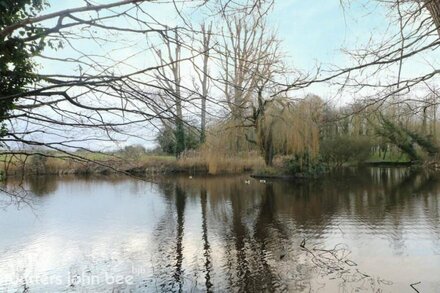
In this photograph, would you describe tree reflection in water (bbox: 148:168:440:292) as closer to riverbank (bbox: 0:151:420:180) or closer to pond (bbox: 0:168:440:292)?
pond (bbox: 0:168:440:292)

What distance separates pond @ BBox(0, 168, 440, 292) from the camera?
5.30 m

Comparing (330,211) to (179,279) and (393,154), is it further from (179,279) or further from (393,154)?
(393,154)

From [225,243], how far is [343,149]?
17122 millimetres

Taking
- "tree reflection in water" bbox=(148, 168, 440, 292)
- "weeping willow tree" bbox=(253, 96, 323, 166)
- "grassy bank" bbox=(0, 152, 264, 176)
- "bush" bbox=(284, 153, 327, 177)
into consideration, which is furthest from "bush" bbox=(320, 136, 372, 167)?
"tree reflection in water" bbox=(148, 168, 440, 292)

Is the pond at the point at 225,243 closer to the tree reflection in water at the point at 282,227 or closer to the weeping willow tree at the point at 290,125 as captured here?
the tree reflection in water at the point at 282,227

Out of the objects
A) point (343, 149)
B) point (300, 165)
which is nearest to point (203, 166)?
point (300, 165)

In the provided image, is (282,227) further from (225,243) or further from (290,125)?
(290,125)

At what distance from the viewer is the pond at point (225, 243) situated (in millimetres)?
5305

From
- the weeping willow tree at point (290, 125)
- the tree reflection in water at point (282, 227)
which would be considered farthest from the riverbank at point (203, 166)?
the tree reflection in water at point (282, 227)

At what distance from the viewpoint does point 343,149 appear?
23.0 metres

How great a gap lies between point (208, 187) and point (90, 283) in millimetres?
10434

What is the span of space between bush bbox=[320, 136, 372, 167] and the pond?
9470mm

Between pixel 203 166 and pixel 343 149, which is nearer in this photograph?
pixel 203 166

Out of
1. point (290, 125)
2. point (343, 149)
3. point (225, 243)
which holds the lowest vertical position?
point (225, 243)
